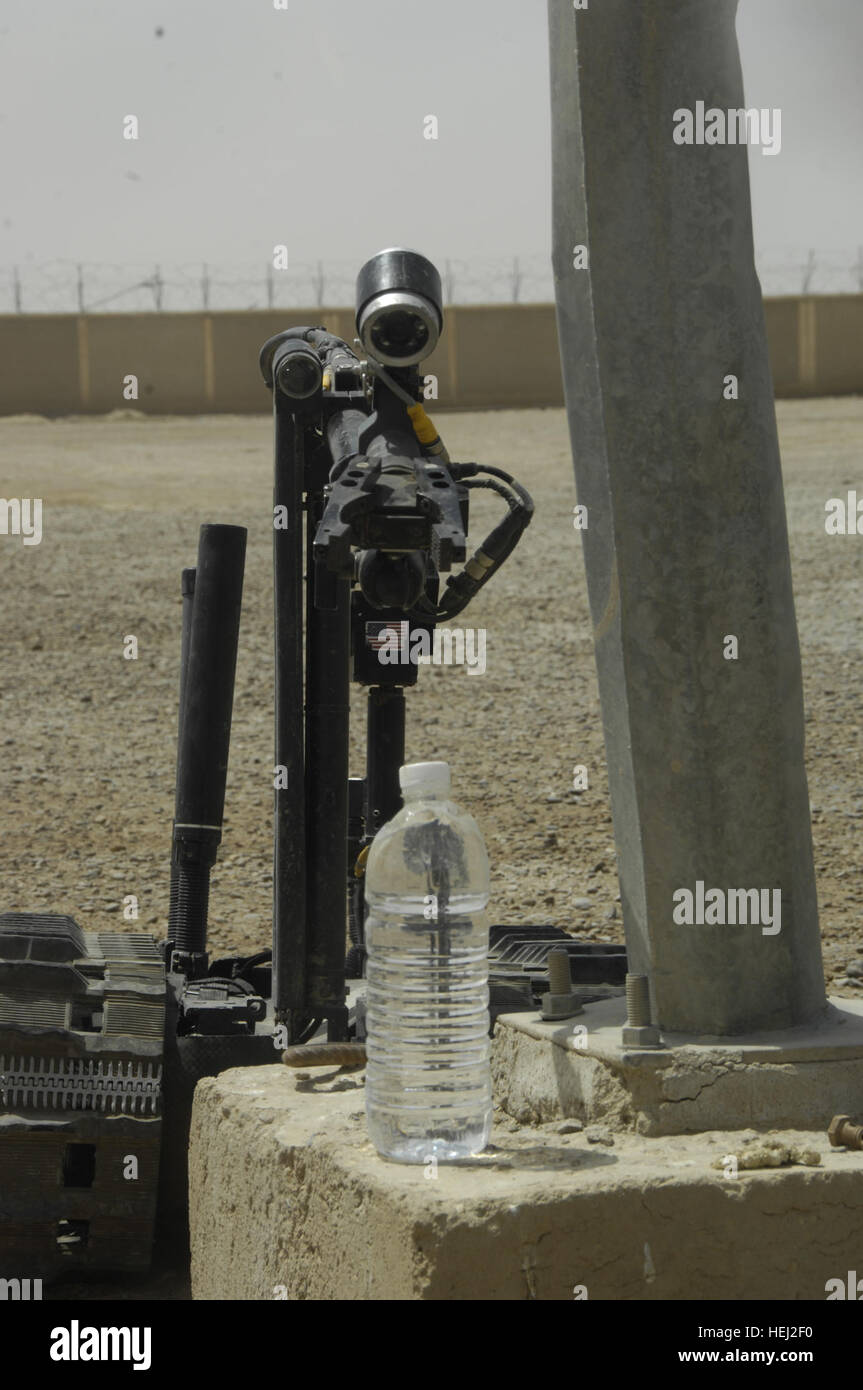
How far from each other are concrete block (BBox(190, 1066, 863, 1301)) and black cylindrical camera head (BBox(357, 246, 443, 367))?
163cm

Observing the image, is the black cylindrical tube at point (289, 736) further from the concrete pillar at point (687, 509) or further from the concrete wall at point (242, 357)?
the concrete wall at point (242, 357)

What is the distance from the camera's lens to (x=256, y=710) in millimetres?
14492

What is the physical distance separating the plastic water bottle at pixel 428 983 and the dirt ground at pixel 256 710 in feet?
16.3

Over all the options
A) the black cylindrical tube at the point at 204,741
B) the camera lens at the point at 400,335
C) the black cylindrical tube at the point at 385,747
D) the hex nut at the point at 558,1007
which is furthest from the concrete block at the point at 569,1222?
the black cylindrical tube at the point at 204,741

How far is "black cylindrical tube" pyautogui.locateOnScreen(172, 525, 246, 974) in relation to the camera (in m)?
6.07

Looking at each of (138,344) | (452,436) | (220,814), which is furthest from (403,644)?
(138,344)

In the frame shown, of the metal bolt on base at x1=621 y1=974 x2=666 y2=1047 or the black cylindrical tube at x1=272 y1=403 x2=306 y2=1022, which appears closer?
the metal bolt on base at x1=621 y1=974 x2=666 y2=1047

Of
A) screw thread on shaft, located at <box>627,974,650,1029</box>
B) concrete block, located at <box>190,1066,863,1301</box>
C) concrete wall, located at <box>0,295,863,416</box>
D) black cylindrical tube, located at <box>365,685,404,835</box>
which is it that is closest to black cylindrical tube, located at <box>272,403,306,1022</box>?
black cylindrical tube, located at <box>365,685,404,835</box>

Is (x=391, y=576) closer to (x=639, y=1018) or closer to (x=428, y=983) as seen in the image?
(x=428, y=983)

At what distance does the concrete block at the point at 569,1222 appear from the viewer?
289 centimetres

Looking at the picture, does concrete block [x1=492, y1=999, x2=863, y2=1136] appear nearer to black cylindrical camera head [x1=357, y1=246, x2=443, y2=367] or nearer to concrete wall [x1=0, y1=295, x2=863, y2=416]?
black cylindrical camera head [x1=357, y1=246, x2=443, y2=367]

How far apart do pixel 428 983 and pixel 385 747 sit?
204cm

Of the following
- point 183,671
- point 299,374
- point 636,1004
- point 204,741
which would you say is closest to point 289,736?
point 299,374

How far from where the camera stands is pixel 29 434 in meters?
29.4
